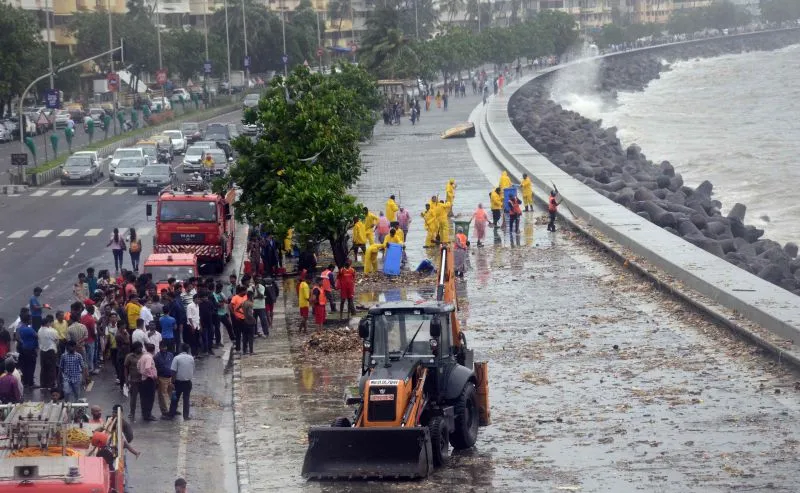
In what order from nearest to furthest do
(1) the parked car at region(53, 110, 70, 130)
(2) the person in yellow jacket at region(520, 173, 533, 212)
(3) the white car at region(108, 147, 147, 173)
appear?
(2) the person in yellow jacket at region(520, 173, 533, 212), (3) the white car at region(108, 147, 147, 173), (1) the parked car at region(53, 110, 70, 130)

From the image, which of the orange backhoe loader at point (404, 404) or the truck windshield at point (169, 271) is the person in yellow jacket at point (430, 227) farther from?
the orange backhoe loader at point (404, 404)

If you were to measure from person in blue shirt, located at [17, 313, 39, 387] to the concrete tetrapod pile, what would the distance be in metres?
15.7

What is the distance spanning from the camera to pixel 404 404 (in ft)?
51.8

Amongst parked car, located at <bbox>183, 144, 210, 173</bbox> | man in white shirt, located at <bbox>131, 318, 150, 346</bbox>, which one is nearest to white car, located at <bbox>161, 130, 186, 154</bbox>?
parked car, located at <bbox>183, 144, 210, 173</bbox>

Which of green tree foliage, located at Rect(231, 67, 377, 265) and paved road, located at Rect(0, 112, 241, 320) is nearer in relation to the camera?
green tree foliage, located at Rect(231, 67, 377, 265)

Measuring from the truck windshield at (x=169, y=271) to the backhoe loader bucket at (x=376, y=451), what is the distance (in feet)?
43.9

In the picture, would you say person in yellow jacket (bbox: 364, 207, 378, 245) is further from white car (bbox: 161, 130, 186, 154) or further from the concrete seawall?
white car (bbox: 161, 130, 186, 154)

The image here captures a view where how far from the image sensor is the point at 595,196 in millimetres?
40812

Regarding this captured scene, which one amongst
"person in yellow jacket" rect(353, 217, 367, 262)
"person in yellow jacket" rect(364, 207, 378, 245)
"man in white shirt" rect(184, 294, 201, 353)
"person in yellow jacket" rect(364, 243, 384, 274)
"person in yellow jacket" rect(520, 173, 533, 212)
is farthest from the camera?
"person in yellow jacket" rect(520, 173, 533, 212)

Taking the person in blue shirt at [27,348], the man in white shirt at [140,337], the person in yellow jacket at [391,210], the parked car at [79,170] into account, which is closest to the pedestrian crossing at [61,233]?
the person in yellow jacket at [391,210]

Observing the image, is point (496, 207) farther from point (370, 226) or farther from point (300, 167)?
point (300, 167)

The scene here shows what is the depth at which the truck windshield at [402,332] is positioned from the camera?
16.4m

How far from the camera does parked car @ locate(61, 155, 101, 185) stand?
55125mm

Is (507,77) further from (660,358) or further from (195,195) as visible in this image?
(660,358)
